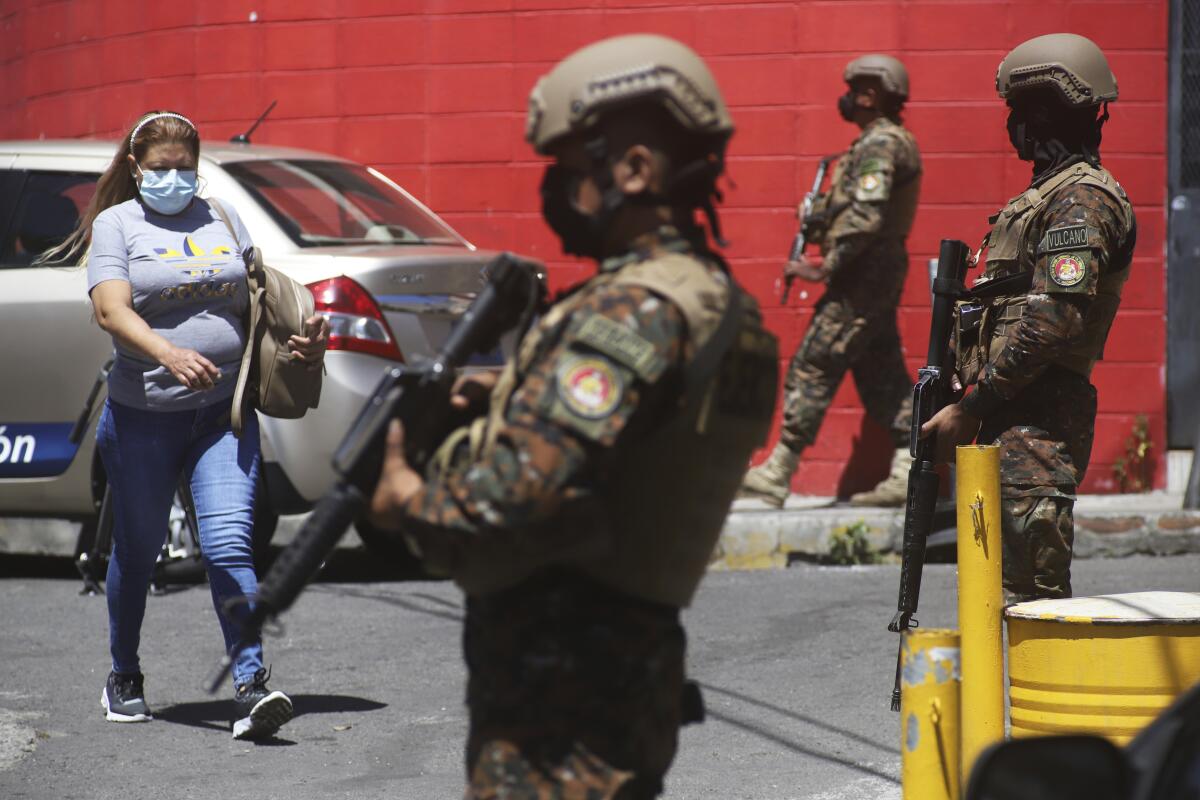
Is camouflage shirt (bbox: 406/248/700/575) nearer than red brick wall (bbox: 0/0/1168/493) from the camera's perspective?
Yes

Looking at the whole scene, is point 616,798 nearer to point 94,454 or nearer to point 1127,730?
point 1127,730

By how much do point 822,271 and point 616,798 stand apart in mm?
6239

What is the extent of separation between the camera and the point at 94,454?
7438mm

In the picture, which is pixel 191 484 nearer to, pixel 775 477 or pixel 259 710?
pixel 259 710

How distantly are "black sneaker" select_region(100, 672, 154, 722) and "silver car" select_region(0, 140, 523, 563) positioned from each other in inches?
62.8

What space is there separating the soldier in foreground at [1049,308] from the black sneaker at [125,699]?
2.60 meters

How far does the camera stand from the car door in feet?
24.0

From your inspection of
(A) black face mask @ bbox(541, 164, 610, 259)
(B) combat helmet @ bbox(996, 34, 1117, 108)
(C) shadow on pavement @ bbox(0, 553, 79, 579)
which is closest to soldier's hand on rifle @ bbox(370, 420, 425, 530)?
(A) black face mask @ bbox(541, 164, 610, 259)

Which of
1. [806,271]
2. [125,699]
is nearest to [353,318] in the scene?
[125,699]

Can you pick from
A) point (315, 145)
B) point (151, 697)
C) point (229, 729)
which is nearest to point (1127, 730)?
point (229, 729)

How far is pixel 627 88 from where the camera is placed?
93.8 inches

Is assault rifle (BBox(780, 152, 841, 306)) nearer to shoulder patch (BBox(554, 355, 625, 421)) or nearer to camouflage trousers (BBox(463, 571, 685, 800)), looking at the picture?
camouflage trousers (BBox(463, 571, 685, 800))

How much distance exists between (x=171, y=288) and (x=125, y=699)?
1.32m

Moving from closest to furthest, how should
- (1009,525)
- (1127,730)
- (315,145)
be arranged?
(1127,730) → (1009,525) → (315,145)
